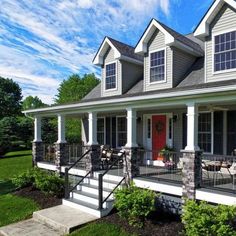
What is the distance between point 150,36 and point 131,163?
5.87 meters

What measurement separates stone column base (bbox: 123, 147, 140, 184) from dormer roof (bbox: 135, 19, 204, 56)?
4.76 m

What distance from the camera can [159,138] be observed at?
1380cm

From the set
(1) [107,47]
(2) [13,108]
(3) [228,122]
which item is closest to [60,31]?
(1) [107,47]

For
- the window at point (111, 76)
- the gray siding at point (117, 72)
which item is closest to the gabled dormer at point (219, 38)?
the gray siding at point (117, 72)

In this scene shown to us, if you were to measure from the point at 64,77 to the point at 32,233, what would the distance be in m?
35.5

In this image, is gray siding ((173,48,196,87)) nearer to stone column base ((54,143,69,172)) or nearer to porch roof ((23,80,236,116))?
porch roof ((23,80,236,116))

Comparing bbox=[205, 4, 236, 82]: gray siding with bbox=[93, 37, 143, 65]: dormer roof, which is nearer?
bbox=[205, 4, 236, 82]: gray siding

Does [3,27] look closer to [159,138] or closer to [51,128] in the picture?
[159,138]

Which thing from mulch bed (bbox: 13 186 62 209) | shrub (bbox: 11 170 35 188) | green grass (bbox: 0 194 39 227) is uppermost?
shrub (bbox: 11 170 35 188)

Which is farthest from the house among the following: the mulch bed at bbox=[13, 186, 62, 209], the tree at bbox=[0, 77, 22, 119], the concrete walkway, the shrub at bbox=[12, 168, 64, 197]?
the tree at bbox=[0, 77, 22, 119]

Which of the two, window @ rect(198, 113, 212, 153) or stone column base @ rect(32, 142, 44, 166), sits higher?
window @ rect(198, 113, 212, 153)

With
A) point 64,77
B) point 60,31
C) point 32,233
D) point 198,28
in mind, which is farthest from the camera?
point 64,77

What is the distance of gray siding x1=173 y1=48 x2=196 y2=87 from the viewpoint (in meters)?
12.2

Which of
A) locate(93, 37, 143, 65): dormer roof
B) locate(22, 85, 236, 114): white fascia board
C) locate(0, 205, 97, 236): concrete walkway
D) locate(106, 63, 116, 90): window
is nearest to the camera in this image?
locate(22, 85, 236, 114): white fascia board
